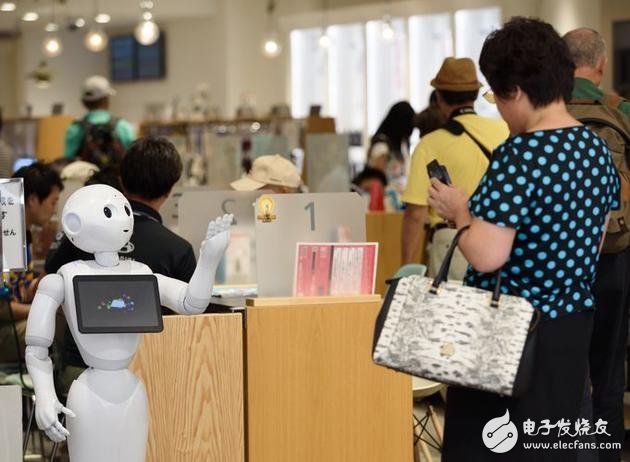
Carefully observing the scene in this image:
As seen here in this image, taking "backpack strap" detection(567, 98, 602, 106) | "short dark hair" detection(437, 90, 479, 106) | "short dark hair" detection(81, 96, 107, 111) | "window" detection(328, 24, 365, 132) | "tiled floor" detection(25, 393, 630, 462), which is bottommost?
"tiled floor" detection(25, 393, 630, 462)

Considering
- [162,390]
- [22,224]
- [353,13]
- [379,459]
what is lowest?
[379,459]

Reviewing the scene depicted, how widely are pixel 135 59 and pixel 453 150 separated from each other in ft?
44.1

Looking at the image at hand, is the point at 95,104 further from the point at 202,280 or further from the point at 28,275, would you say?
the point at 202,280

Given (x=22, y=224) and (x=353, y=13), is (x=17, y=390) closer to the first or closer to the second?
(x=22, y=224)

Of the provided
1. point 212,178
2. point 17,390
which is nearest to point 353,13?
point 212,178

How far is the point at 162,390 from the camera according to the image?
3.70 metres

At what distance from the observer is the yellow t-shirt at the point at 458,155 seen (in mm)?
4902

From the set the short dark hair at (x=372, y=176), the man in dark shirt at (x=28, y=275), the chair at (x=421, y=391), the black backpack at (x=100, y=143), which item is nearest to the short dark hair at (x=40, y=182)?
the man in dark shirt at (x=28, y=275)

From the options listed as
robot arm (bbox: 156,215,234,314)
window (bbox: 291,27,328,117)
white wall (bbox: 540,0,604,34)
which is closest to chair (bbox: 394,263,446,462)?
robot arm (bbox: 156,215,234,314)

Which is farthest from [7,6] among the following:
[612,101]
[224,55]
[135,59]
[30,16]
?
[612,101]

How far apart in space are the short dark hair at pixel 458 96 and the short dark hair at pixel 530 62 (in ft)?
7.94

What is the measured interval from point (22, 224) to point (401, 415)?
55.5 inches

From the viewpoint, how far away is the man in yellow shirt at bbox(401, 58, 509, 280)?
4910 mm

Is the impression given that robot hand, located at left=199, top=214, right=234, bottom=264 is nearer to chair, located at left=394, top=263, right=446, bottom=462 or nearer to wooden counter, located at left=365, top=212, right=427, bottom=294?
chair, located at left=394, top=263, right=446, bottom=462
